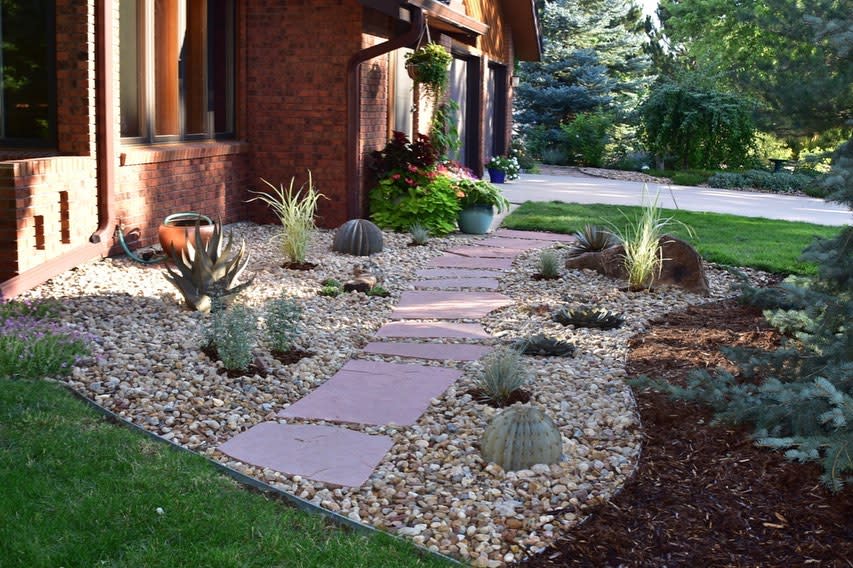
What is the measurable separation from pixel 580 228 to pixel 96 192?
5.28 metres

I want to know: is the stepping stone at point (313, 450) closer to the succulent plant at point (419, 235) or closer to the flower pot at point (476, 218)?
the succulent plant at point (419, 235)

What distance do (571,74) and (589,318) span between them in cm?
1988

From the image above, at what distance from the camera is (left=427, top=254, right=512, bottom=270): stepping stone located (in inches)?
330

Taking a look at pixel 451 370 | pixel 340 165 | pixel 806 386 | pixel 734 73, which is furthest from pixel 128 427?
pixel 340 165

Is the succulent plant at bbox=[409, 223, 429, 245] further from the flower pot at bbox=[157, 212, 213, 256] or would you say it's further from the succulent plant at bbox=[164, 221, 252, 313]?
the succulent plant at bbox=[164, 221, 252, 313]

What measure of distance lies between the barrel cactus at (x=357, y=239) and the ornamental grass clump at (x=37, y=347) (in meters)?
3.44

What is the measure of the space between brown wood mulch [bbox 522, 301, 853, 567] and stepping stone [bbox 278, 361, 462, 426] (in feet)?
3.46

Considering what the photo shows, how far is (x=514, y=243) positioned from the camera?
9742mm

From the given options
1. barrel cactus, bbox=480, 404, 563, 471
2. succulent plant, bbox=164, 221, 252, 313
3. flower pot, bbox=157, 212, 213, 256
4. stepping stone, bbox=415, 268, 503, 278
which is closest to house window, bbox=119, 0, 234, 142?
flower pot, bbox=157, 212, 213, 256

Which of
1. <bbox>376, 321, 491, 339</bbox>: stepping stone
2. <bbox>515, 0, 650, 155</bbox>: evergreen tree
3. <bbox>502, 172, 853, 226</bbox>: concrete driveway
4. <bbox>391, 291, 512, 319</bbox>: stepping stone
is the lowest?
<bbox>376, 321, 491, 339</bbox>: stepping stone

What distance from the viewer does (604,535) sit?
3.29 m

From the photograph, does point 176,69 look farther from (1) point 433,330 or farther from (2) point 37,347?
(2) point 37,347

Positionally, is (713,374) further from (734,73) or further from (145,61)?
(145,61)

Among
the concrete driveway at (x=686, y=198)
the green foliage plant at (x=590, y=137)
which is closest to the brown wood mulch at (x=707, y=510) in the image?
the concrete driveway at (x=686, y=198)
